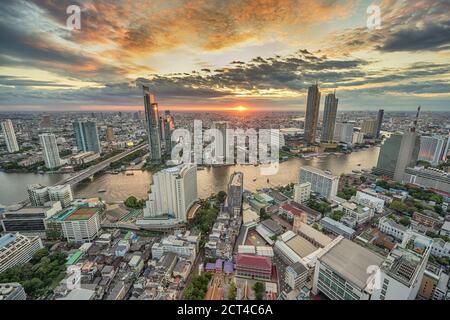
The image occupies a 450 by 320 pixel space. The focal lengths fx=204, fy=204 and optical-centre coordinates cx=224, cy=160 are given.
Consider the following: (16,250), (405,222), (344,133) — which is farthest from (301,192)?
(344,133)

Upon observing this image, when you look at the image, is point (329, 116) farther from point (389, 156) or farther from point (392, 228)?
point (392, 228)

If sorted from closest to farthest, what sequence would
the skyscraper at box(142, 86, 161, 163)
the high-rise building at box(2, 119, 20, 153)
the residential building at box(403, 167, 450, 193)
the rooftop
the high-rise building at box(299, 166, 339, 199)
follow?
the rooftop
the high-rise building at box(299, 166, 339, 199)
the residential building at box(403, 167, 450, 193)
the skyscraper at box(142, 86, 161, 163)
the high-rise building at box(2, 119, 20, 153)

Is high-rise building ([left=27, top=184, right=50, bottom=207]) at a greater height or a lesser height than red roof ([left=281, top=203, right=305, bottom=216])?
greater

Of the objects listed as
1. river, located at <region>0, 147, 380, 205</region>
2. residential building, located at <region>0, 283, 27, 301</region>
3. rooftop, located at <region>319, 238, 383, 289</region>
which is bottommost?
river, located at <region>0, 147, 380, 205</region>

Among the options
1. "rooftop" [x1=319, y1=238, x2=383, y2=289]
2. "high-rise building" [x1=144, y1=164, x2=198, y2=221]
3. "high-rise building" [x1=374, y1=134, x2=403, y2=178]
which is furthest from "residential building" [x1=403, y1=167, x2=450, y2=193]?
"high-rise building" [x1=144, y1=164, x2=198, y2=221]

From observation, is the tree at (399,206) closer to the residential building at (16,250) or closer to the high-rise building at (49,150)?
the residential building at (16,250)

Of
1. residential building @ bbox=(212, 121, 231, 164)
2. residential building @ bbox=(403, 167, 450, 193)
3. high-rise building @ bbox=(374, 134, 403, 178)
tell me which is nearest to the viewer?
residential building @ bbox=(403, 167, 450, 193)

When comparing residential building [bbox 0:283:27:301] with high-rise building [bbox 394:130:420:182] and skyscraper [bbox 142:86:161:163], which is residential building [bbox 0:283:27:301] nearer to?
skyscraper [bbox 142:86:161:163]
